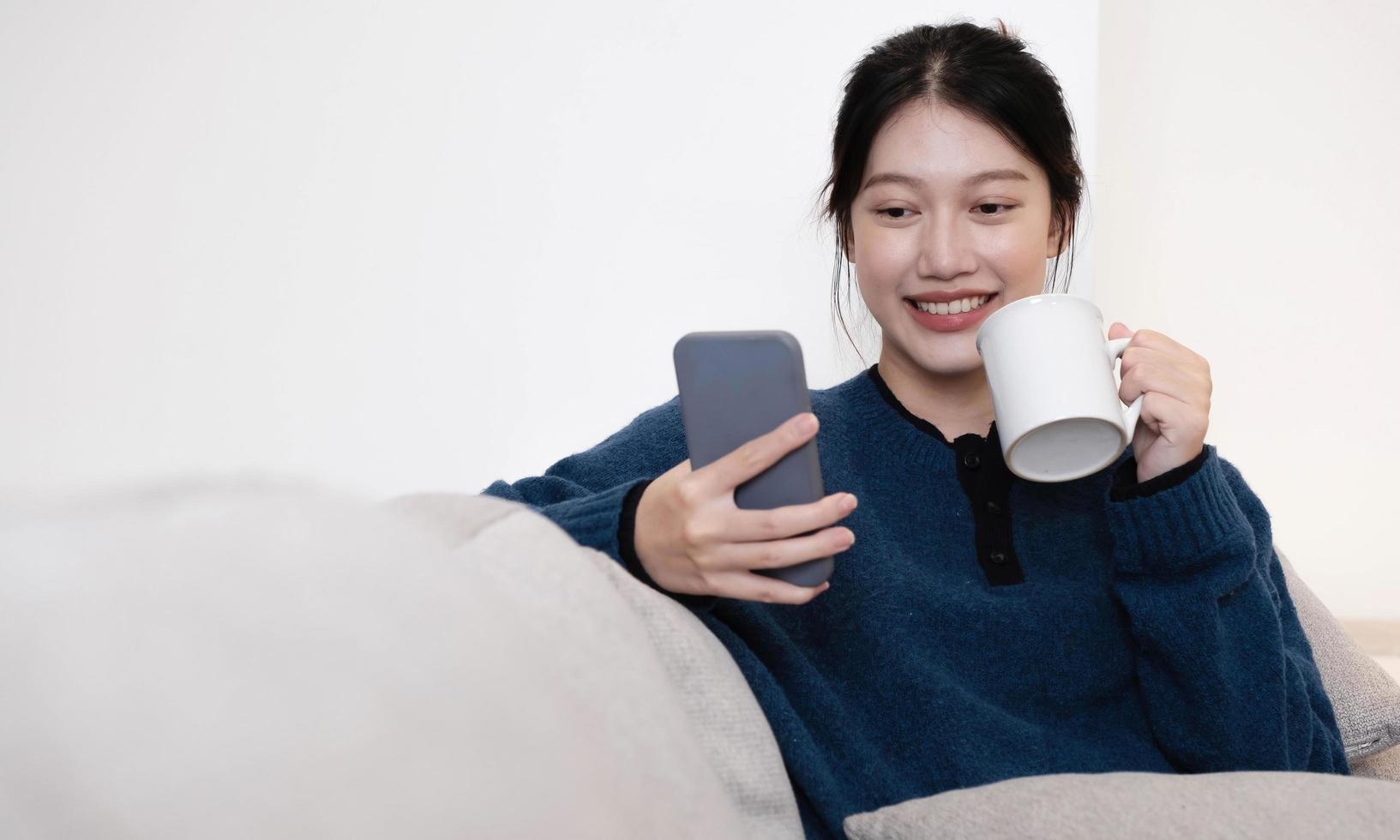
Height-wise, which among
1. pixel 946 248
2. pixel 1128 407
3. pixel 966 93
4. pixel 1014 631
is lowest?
pixel 1014 631

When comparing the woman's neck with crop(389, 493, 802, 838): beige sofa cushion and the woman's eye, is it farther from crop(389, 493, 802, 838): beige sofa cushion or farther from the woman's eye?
crop(389, 493, 802, 838): beige sofa cushion

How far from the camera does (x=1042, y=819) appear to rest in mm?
701

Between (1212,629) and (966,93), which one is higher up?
(966,93)

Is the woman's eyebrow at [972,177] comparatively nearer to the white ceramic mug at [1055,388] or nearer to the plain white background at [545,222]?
the white ceramic mug at [1055,388]

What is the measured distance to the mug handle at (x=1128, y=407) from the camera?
3.53ft

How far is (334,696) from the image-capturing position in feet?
1.47

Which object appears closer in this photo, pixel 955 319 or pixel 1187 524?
pixel 1187 524

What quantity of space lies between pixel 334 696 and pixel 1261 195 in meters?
2.21

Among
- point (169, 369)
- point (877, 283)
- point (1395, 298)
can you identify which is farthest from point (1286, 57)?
point (169, 369)

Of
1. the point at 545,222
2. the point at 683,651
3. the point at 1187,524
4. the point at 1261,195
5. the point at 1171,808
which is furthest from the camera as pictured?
the point at 1261,195

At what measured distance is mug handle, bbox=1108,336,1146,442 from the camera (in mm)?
1076

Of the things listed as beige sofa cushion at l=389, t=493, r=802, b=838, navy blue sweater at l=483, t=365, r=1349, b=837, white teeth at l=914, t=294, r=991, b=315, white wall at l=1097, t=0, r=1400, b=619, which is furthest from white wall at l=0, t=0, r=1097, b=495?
beige sofa cushion at l=389, t=493, r=802, b=838

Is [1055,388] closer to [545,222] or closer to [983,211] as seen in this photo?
[983,211]

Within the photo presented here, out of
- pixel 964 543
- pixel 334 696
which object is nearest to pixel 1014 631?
pixel 964 543
